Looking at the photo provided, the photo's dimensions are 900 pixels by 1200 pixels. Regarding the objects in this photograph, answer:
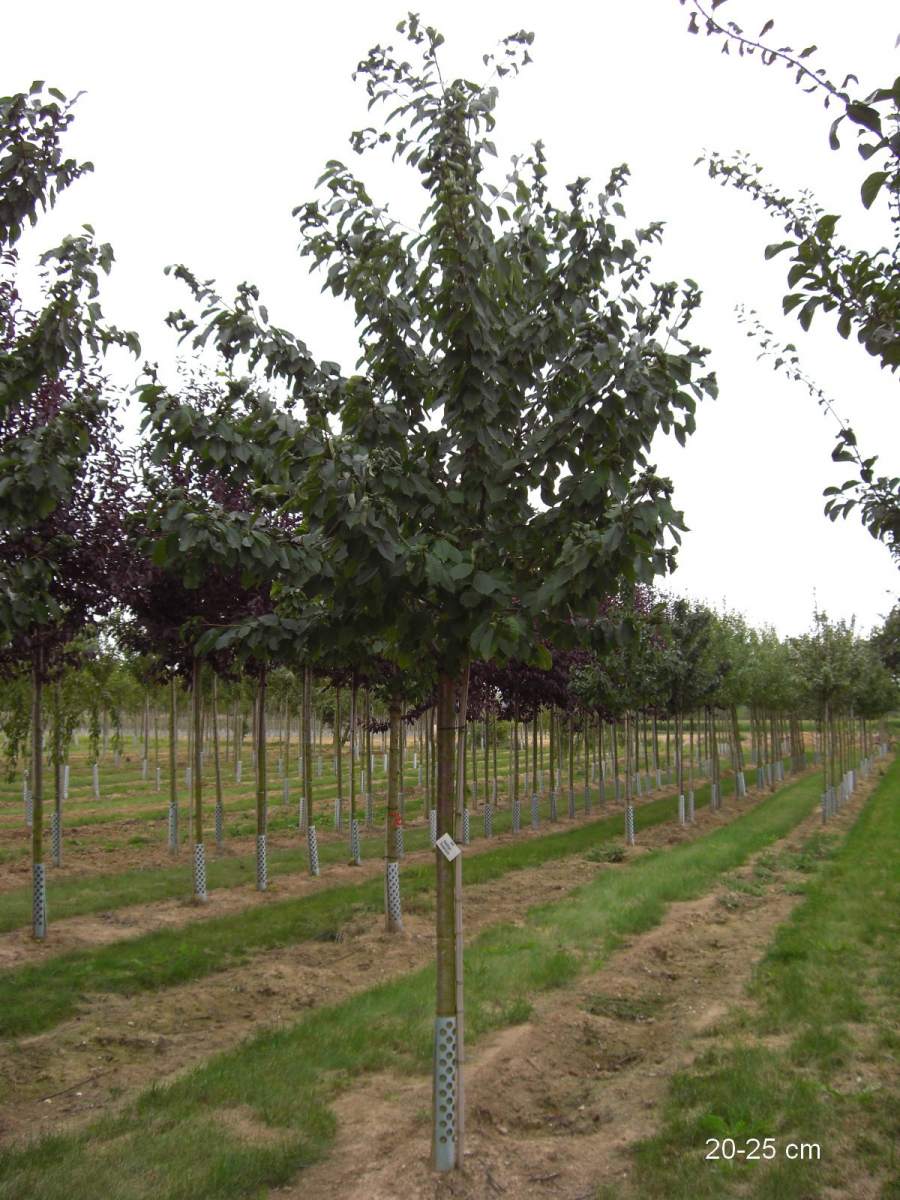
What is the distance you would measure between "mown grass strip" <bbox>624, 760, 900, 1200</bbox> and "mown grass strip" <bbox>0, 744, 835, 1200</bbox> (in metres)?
1.74

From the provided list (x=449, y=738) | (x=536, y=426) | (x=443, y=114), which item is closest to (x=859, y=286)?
(x=536, y=426)

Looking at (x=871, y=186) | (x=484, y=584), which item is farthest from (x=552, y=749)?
(x=871, y=186)

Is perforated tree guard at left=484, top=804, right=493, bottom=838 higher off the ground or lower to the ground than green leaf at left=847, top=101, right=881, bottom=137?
lower

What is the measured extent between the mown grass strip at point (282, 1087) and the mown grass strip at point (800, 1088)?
1.74 m

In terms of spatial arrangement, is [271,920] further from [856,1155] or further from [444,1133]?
[856,1155]

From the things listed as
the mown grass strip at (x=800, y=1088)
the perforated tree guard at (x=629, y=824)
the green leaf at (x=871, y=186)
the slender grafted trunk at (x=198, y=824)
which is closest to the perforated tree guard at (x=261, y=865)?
the slender grafted trunk at (x=198, y=824)

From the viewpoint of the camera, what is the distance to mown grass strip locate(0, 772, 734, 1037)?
789cm

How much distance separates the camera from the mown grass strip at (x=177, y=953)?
25.9 feet

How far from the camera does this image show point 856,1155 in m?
4.84

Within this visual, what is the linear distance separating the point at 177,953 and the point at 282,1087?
4.00 m

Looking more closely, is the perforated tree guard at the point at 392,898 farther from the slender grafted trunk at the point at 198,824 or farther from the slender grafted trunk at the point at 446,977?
the slender grafted trunk at the point at 446,977

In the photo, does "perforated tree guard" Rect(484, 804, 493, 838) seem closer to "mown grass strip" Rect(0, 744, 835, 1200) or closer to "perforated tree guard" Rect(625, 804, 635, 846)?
"perforated tree guard" Rect(625, 804, 635, 846)

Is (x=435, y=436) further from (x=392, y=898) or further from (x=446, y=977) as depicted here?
(x=392, y=898)

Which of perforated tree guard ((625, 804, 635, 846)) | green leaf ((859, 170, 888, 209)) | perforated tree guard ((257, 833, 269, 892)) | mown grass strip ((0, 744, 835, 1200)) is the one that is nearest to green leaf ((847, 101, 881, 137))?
green leaf ((859, 170, 888, 209))
